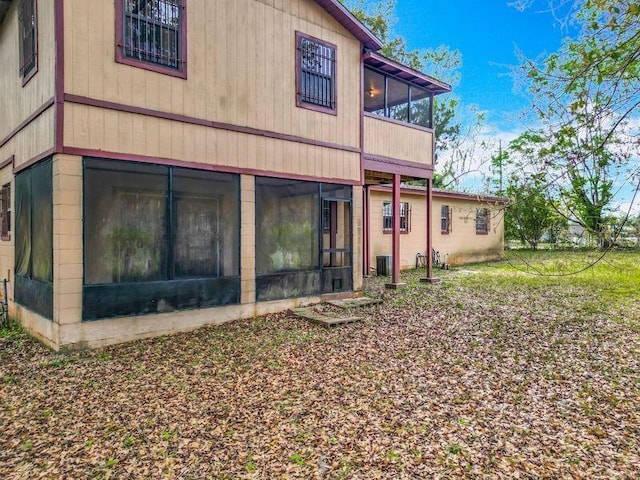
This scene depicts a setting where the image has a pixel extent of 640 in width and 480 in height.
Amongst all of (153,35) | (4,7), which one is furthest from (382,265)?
(4,7)

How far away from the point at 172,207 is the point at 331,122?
3.92m

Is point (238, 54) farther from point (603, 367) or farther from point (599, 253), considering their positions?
point (603, 367)

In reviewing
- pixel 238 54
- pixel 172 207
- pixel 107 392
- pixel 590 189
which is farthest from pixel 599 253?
pixel 238 54

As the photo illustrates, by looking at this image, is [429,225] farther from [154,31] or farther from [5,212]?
[5,212]

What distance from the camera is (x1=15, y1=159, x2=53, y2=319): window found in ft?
19.2

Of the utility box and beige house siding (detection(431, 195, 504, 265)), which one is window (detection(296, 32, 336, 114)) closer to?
the utility box

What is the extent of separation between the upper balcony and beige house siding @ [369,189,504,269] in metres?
3.19

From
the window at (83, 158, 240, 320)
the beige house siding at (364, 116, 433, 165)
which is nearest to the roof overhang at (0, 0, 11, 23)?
the window at (83, 158, 240, 320)

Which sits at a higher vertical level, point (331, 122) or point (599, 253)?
point (331, 122)

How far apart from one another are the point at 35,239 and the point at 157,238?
6.25ft

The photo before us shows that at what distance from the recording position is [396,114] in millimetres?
11062

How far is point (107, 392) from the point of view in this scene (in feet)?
14.7

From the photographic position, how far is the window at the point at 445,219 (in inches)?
685

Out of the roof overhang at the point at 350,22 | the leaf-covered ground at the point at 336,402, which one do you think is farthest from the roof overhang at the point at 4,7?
the leaf-covered ground at the point at 336,402
